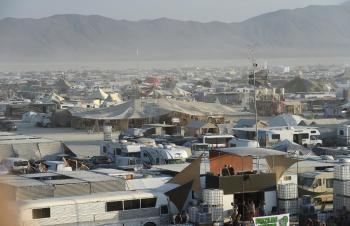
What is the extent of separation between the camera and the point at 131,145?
42.2ft

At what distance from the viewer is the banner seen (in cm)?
662

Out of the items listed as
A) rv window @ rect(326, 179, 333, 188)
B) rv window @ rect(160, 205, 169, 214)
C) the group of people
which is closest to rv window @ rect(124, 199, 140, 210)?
rv window @ rect(160, 205, 169, 214)

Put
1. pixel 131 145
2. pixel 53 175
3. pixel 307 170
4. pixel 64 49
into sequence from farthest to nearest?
pixel 64 49
pixel 131 145
pixel 307 170
pixel 53 175

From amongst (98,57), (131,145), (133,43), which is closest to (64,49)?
(98,57)

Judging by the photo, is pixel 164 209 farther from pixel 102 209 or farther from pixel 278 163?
pixel 278 163

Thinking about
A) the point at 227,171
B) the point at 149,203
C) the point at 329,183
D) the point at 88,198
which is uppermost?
the point at 227,171

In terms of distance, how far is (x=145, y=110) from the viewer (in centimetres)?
2120

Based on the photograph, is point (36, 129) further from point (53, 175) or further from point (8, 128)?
point (53, 175)

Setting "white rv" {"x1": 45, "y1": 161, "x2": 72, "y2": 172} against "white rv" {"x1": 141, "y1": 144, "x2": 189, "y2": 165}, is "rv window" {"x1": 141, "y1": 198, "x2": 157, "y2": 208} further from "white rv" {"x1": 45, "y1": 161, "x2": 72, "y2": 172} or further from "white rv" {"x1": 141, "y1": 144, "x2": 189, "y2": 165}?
"white rv" {"x1": 141, "y1": 144, "x2": 189, "y2": 165}

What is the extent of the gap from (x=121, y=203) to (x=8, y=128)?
1317 cm

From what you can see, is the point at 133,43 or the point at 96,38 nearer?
the point at 96,38

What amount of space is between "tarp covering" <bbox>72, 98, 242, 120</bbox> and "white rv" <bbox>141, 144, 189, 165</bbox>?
27.0 ft

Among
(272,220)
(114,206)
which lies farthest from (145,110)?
(272,220)

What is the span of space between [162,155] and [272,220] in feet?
17.1
